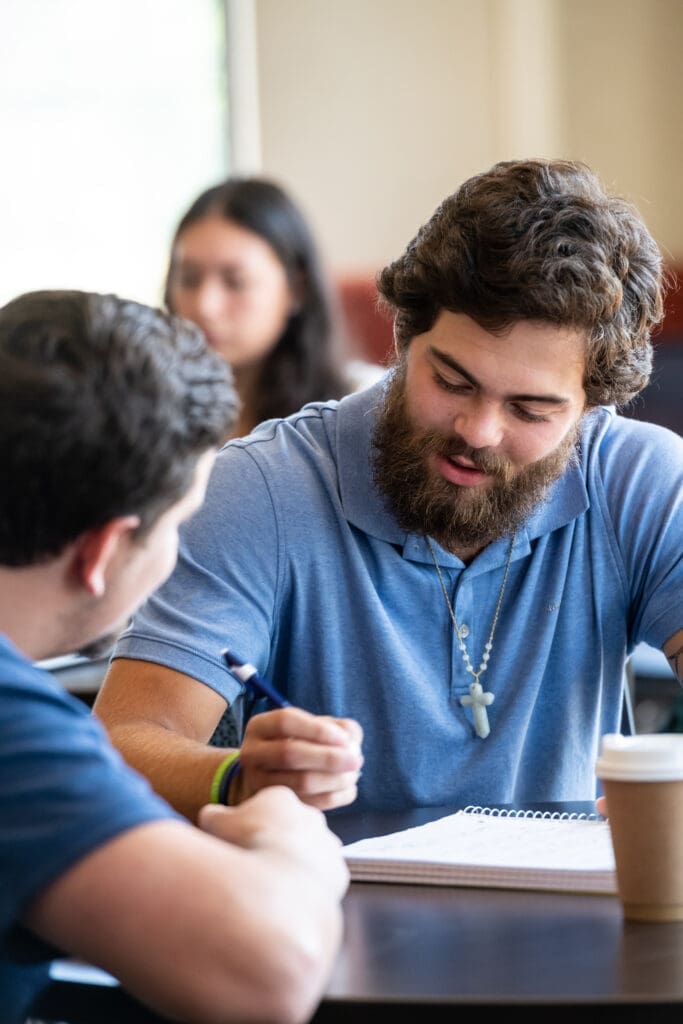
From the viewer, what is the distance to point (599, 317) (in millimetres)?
1688

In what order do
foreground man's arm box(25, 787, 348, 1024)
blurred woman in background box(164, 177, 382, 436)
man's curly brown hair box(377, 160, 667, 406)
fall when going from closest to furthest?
foreground man's arm box(25, 787, 348, 1024) → man's curly brown hair box(377, 160, 667, 406) → blurred woman in background box(164, 177, 382, 436)

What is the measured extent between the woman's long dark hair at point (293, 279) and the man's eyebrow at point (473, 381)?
158 cm

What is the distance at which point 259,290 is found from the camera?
3.33m

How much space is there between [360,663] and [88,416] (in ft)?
2.67

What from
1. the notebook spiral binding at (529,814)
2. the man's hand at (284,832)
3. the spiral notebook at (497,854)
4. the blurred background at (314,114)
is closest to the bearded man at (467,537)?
the notebook spiral binding at (529,814)

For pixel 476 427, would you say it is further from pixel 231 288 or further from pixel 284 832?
pixel 231 288

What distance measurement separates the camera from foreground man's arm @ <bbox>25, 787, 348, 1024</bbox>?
0.87 meters

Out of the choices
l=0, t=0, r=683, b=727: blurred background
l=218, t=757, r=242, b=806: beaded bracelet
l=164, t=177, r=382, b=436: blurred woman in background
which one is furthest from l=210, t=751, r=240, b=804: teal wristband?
l=0, t=0, r=683, b=727: blurred background

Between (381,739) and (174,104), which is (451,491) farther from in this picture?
(174,104)

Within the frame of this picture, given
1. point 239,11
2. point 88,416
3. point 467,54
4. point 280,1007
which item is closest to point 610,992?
point 280,1007

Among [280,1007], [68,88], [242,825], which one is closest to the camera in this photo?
[280,1007]

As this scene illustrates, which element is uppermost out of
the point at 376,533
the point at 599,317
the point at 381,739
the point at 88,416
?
the point at 88,416

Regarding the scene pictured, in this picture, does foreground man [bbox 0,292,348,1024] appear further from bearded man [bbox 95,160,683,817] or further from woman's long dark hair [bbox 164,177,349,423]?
woman's long dark hair [bbox 164,177,349,423]

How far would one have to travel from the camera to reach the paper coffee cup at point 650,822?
113 centimetres
